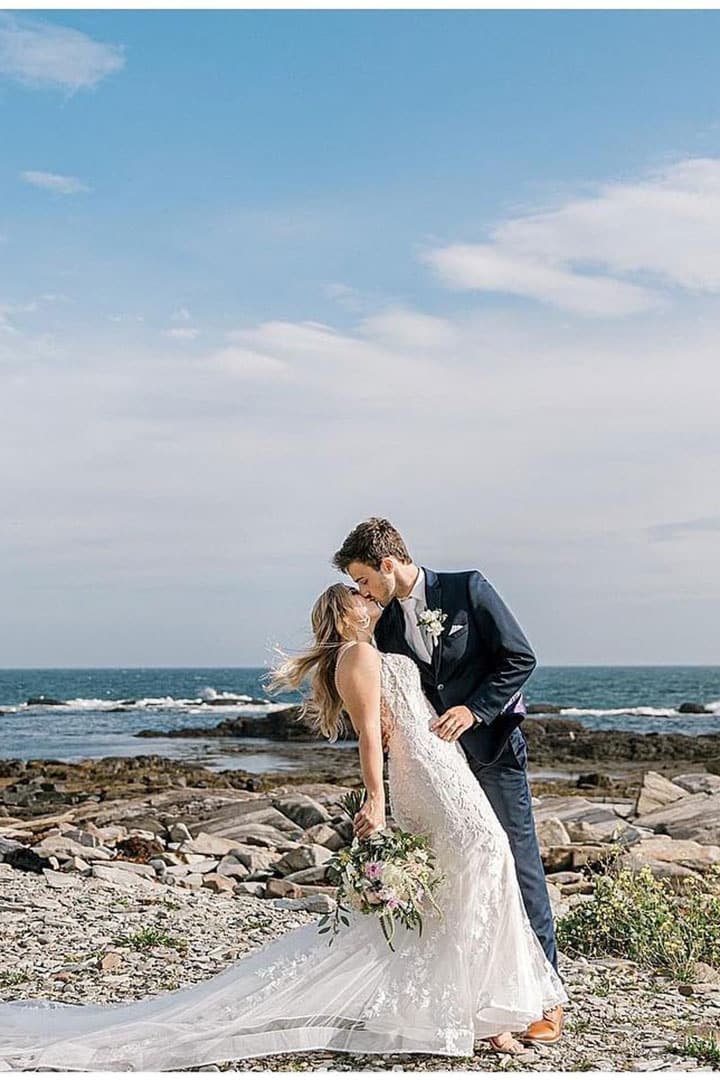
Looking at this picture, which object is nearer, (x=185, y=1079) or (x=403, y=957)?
(x=185, y=1079)

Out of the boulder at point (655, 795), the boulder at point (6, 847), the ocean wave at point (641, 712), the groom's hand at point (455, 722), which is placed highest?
the groom's hand at point (455, 722)

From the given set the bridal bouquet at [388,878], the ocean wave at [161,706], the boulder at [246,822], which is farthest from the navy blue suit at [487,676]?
the ocean wave at [161,706]

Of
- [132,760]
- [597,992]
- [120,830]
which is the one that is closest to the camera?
[597,992]

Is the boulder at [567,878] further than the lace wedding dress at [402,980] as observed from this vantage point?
Yes

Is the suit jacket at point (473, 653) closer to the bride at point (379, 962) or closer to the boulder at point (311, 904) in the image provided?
the bride at point (379, 962)

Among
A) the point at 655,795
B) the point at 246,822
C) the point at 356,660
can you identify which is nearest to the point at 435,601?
the point at 356,660

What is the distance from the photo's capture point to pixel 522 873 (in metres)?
6.27

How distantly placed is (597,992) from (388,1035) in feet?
6.95

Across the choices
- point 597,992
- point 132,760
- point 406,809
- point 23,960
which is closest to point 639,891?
point 597,992

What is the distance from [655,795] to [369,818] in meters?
13.8

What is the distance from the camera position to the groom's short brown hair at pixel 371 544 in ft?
19.9

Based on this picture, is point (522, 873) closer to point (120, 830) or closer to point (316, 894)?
point (316, 894)

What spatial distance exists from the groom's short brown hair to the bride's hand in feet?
3.41

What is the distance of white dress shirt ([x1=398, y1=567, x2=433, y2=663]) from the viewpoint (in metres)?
6.28
